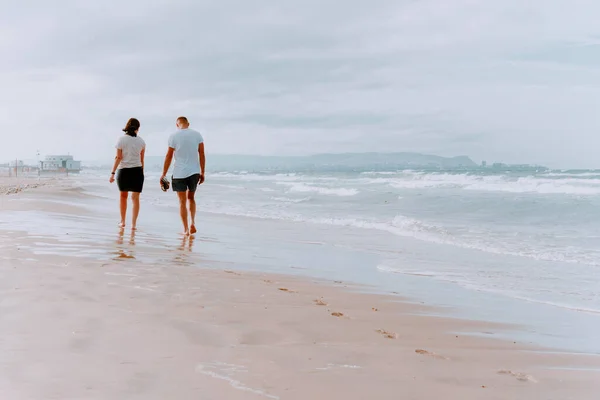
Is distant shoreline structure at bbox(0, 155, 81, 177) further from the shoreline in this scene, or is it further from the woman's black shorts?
the shoreline

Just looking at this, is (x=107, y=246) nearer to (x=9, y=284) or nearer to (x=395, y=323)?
(x=9, y=284)

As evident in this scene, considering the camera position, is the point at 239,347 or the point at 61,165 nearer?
the point at 239,347

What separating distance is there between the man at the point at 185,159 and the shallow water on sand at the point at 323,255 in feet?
2.54

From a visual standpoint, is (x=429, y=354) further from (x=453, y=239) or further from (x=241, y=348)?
(x=453, y=239)

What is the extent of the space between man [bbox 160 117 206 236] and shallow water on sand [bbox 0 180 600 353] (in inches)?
30.4

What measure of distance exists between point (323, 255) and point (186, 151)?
280 cm

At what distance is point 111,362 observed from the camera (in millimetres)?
2576

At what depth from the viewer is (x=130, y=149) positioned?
8625 mm

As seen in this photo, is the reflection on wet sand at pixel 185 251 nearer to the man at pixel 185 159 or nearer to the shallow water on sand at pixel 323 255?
A: the shallow water on sand at pixel 323 255

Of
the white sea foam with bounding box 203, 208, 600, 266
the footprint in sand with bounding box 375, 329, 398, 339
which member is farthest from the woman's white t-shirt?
the footprint in sand with bounding box 375, 329, 398, 339

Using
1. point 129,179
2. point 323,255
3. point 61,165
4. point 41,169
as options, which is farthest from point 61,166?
point 323,255

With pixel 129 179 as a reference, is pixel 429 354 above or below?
below

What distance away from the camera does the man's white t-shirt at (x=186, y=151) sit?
8.48 meters

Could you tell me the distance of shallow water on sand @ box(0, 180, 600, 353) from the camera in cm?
460
